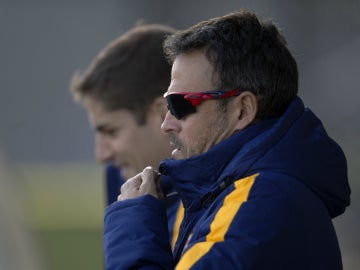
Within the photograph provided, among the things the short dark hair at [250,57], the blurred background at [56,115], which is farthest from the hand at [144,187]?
the blurred background at [56,115]

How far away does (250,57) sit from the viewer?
199cm

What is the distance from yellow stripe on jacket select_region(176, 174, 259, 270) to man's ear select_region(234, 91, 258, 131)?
0.64ft

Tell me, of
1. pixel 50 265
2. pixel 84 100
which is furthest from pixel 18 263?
pixel 84 100

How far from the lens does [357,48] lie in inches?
271

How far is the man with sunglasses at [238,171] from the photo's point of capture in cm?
179

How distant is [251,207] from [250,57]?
429mm

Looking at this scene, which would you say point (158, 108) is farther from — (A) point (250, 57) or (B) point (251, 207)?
(B) point (251, 207)

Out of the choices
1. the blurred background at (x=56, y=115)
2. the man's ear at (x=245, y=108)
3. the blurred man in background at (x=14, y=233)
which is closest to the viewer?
the man's ear at (x=245, y=108)

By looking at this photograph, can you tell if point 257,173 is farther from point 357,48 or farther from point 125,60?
point 357,48

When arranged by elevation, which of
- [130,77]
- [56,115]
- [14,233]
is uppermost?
[130,77]

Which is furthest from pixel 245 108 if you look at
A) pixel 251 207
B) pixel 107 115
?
pixel 107 115

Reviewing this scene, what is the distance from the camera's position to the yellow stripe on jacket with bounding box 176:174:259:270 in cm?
178

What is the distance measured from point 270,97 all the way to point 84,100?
60.4 inches

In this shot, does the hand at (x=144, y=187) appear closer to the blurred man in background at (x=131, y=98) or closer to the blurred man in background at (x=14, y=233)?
the blurred man in background at (x=131, y=98)
